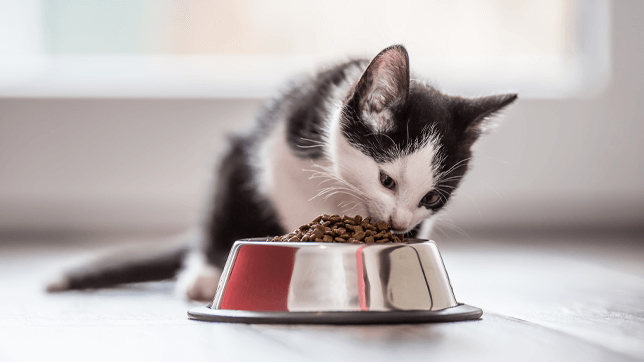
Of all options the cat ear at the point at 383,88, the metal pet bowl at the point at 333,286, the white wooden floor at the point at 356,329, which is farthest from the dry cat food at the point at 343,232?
the cat ear at the point at 383,88

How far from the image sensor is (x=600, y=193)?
3.53 m

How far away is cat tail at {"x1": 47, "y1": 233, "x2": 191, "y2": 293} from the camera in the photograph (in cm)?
167

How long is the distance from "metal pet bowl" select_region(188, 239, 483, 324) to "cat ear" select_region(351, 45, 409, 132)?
388mm

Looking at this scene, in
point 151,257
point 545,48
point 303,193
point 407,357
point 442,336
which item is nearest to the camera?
point 407,357

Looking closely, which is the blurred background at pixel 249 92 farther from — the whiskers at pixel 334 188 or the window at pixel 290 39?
the whiskers at pixel 334 188

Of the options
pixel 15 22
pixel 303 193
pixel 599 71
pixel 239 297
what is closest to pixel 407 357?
pixel 239 297

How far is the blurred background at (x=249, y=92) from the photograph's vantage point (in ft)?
11.2

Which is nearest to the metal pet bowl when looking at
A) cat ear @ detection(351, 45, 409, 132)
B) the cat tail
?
cat ear @ detection(351, 45, 409, 132)

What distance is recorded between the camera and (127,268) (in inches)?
69.0

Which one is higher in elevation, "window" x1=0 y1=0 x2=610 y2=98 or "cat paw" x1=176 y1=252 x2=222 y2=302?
"window" x1=0 y1=0 x2=610 y2=98

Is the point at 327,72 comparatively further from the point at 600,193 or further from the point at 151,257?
the point at 600,193

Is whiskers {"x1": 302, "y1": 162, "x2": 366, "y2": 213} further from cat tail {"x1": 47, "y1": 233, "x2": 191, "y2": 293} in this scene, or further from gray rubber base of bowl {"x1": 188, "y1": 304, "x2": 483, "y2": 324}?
cat tail {"x1": 47, "y1": 233, "x2": 191, "y2": 293}

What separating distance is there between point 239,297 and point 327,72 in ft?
2.47

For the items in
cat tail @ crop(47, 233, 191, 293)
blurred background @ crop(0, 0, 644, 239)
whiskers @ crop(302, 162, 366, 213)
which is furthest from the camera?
blurred background @ crop(0, 0, 644, 239)
